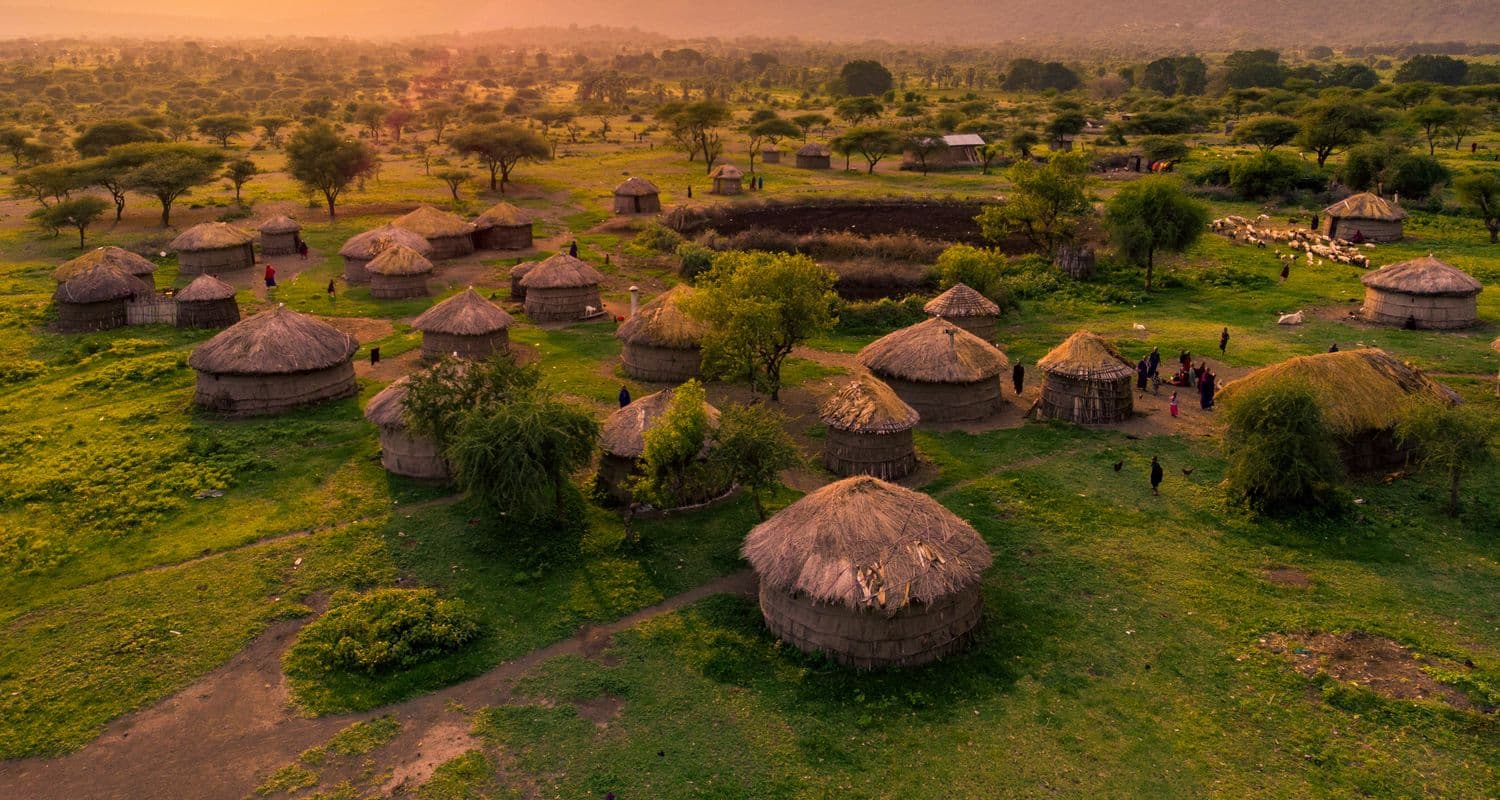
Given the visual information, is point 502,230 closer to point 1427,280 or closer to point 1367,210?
point 1427,280

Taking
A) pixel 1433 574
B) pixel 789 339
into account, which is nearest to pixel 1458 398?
pixel 1433 574

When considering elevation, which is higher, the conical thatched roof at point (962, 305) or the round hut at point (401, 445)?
the conical thatched roof at point (962, 305)

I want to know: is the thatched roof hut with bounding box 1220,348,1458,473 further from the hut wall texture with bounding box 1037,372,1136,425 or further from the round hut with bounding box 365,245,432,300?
the round hut with bounding box 365,245,432,300

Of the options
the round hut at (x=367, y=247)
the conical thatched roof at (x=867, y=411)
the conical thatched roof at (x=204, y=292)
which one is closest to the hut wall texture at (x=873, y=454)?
the conical thatched roof at (x=867, y=411)

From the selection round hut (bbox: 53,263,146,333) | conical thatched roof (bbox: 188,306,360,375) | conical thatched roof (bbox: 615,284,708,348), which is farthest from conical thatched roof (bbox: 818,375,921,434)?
round hut (bbox: 53,263,146,333)

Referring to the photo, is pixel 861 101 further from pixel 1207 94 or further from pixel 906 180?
pixel 1207 94

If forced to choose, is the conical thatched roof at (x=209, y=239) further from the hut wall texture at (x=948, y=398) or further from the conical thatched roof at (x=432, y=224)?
the hut wall texture at (x=948, y=398)

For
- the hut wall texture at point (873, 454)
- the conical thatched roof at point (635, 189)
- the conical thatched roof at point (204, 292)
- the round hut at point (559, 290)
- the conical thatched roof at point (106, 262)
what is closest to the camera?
the hut wall texture at point (873, 454)

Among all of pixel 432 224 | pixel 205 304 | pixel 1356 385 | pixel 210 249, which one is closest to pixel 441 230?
pixel 432 224
